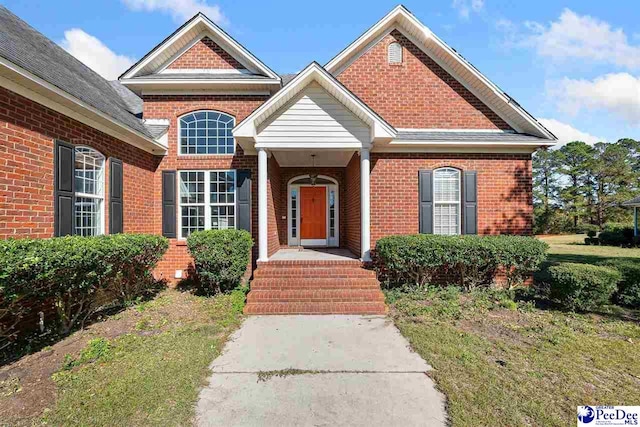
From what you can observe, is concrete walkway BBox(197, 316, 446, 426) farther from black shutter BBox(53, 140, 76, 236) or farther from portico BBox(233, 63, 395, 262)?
black shutter BBox(53, 140, 76, 236)

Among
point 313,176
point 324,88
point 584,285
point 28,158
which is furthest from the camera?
point 313,176

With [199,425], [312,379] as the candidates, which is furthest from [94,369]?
[312,379]

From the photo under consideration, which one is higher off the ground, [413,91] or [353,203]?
[413,91]

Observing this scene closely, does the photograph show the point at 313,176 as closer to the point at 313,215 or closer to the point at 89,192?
the point at 313,215

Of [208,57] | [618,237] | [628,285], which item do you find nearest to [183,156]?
[208,57]

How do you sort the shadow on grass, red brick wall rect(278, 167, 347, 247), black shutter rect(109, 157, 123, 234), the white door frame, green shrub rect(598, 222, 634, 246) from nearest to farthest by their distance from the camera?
the shadow on grass < black shutter rect(109, 157, 123, 234) < red brick wall rect(278, 167, 347, 247) < the white door frame < green shrub rect(598, 222, 634, 246)

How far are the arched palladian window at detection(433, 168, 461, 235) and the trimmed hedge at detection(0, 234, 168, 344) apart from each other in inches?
284

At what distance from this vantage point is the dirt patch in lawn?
318cm

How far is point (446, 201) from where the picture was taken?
8.69 meters

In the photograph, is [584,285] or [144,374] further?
[584,285]

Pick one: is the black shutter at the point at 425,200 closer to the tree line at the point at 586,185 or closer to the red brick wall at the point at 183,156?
the red brick wall at the point at 183,156

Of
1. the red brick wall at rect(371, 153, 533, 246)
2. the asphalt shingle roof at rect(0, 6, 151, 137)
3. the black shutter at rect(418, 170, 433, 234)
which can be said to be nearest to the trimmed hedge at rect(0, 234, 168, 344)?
the asphalt shingle roof at rect(0, 6, 151, 137)

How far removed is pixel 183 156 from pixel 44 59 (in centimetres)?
338

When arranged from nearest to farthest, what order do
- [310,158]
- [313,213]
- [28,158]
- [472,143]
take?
[28,158]
[472,143]
[310,158]
[313,213]
